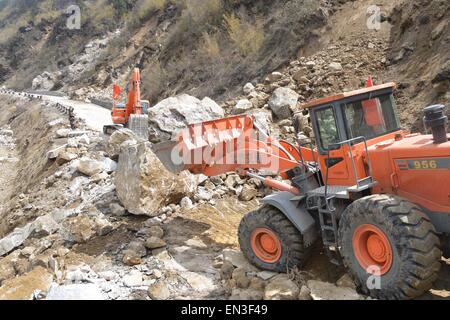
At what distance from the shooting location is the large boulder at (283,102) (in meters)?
11.4

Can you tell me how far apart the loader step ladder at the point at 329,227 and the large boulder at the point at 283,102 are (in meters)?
6.13

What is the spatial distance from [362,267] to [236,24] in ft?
56.0

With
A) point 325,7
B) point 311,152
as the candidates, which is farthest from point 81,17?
point 311,152

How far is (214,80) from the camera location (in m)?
18.4

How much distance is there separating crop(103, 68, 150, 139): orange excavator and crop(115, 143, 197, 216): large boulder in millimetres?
5259

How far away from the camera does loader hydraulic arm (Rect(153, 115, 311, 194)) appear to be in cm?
654

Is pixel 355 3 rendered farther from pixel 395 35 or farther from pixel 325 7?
pixel 395 35

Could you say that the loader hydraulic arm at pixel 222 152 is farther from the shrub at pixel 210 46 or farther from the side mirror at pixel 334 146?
the shrub at pixel 210 46

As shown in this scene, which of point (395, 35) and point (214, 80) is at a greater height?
point (214, 80)

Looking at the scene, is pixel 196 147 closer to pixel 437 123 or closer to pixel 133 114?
pixel 437 123

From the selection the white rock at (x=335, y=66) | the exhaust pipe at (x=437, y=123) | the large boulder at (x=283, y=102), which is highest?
the white rock at (x=335, y=66)

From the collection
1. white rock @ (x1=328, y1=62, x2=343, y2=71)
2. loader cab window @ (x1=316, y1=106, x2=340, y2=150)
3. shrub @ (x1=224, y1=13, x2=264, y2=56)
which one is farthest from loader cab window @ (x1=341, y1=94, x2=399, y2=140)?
shrub @ (x1=224, y1=13, x2=264, y2=56)

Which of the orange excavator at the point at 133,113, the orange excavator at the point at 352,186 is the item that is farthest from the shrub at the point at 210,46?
the orange excavator at the point at 352,186
